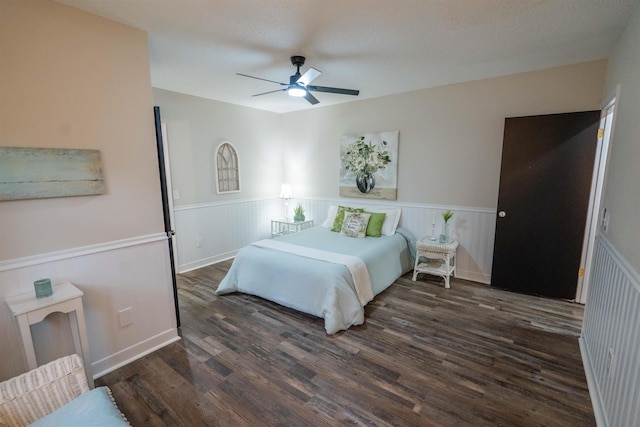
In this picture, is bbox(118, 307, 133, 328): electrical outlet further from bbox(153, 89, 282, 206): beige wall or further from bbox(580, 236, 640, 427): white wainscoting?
bbox(580, 236, 640, 427): white wainscoting

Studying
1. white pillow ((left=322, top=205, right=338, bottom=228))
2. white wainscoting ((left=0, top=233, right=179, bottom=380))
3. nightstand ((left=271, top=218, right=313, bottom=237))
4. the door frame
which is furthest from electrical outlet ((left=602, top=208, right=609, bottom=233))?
nightstand ((left=271, top=218, right=313, bottom=237))

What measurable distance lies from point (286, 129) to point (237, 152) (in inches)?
44.8

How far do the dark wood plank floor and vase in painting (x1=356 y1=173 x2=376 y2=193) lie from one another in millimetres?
1915

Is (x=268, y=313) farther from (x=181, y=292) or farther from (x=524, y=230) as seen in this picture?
(x=524, y=230)

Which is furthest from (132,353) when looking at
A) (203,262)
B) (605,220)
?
(605,220)

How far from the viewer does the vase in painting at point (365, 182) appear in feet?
14.6

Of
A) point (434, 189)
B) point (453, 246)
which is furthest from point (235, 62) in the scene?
point (453, 246)

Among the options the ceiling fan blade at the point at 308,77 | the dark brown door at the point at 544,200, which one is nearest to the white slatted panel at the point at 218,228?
the ceiling fan blade at the point at 308,77

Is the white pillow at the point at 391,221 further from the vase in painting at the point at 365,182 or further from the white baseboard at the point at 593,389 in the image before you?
the white baseboard at the point at 593,389

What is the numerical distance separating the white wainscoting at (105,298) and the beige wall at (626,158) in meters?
3.09

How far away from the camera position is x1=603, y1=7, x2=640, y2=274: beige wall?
1.54 m

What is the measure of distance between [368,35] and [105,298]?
283cm

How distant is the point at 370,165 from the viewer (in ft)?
14.5

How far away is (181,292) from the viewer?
3.48 meters
